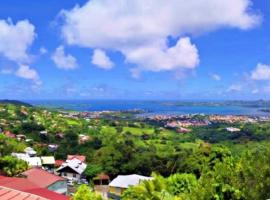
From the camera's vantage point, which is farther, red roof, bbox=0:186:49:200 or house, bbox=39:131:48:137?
house, bbox=39:131:48:137

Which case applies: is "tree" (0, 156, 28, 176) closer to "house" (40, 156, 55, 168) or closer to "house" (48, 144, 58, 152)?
"house" (40, 156, 55, 168)

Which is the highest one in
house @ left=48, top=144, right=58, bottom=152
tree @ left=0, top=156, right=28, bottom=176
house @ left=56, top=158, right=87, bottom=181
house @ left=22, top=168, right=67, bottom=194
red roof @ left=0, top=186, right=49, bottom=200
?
red roof @ left=0, top=186, right=49, bottom=200

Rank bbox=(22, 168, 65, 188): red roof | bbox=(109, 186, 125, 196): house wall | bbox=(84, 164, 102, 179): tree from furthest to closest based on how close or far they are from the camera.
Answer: bbox=(84, 164, 102, 179): tree, bbox=(109, 186, 125, 196): house wall, bbox=(22, 168, 65, 188): red roof

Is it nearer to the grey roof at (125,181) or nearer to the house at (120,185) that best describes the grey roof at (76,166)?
the grey roof at (125,181)

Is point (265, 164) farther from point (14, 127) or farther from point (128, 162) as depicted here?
point (14, 127)

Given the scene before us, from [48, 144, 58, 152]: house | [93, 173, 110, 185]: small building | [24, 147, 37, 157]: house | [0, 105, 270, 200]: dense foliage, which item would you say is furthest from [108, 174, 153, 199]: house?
[48, 144, 58, 152]: house

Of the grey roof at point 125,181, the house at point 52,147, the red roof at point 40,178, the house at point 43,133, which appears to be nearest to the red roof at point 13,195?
the red roof at point 40,178

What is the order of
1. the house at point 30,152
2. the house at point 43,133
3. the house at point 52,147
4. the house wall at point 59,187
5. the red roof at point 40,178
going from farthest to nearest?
the house at point 43,133 → the house at point 52,147 → the house at point 30,152 → the house wall at point 59,187 → the red roof at point 40,178

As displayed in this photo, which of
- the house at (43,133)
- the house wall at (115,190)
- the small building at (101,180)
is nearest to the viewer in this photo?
the house wall at (115,190)

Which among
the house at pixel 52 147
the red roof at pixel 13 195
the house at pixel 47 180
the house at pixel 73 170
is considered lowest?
the house at pixel 73 170

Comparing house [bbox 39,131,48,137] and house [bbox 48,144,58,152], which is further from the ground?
house [bbox 39,131,48,137]

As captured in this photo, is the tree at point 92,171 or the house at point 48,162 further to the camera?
the house at point 48,162
